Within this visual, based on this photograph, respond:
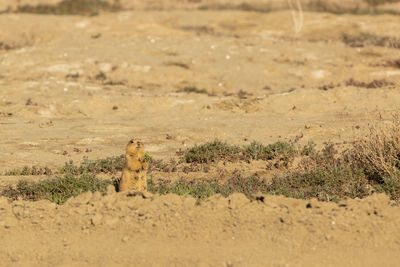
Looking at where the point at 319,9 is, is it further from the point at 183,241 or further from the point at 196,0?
the point at 183,241

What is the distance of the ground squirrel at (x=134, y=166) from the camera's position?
22.1 feet

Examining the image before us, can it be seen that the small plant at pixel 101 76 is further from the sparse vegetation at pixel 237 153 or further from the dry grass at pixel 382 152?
the dry grass at pixel 382 152

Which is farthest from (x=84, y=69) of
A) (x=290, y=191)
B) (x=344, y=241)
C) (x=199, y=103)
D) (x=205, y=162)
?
(x=344, y=241)

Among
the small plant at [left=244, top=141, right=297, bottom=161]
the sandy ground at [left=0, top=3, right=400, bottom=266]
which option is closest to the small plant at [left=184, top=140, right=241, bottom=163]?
the small plant at [left=244, top=141, right=297, bottom=161]

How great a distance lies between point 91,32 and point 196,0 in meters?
11.8

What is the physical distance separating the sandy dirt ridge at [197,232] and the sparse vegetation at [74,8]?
78.8 ft

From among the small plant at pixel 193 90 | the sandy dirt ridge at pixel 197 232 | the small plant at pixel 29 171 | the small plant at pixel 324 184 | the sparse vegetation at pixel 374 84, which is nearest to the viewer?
the sandy dirt ridge at pixel 197 232

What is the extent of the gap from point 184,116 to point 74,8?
2103 cm

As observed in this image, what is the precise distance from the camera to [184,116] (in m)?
12.2

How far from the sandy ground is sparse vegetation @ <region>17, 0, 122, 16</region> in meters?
3.42

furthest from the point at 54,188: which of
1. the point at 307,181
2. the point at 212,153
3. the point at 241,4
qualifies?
the point at 241,4

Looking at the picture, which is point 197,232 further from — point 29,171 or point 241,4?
point 241,4

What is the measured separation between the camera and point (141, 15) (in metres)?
27.5

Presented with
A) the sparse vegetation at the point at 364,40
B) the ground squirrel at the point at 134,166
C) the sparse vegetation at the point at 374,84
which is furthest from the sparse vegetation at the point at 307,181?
the sparse vegetation at the point at 364,40
